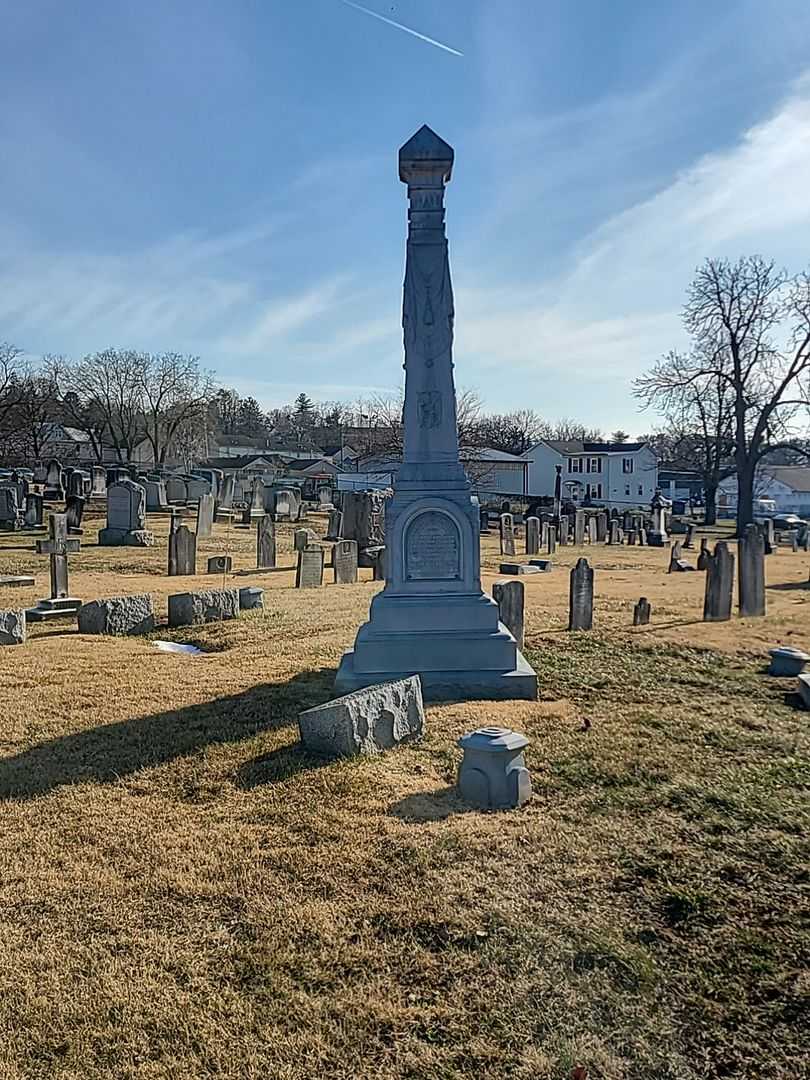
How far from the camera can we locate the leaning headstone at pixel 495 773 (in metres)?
4.38

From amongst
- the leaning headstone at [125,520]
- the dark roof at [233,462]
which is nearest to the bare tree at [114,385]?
the dark roof at [233,462]

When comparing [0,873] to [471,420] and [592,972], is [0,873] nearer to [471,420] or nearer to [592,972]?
[592,972]

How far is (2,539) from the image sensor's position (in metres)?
19.2

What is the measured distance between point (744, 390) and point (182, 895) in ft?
109

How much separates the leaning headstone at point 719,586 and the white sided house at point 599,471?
48950 mm

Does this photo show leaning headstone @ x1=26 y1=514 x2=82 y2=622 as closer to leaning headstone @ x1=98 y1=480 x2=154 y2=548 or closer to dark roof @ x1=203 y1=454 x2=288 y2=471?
leaning headstone @ x1=98 y1=480 x2=154 y2=548

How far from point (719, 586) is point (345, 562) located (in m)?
6.43

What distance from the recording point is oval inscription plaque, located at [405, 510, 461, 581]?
7082 mm

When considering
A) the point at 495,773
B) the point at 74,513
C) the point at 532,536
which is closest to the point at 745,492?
the point at 532,536

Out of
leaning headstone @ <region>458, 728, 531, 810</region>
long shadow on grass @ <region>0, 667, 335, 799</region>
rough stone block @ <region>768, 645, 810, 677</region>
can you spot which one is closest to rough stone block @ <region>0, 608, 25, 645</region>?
long shadow on grass @ <region>0, 667, 335, 799</region>

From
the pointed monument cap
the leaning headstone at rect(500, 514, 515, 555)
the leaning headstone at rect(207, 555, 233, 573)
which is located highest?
the pointed monument cap

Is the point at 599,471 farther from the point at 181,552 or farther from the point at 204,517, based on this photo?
the point at 181,552

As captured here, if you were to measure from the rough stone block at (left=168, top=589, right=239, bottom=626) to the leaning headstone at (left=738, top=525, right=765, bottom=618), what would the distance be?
707 centimetres

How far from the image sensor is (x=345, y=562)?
13.9 metres
